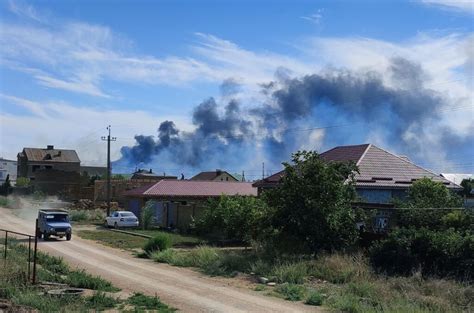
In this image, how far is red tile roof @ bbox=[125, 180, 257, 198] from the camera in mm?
49678

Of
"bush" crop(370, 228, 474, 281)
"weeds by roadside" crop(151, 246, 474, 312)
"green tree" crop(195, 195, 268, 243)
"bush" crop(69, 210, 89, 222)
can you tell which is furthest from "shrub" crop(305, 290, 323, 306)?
"bush" crop(69, 210, 89, 222)

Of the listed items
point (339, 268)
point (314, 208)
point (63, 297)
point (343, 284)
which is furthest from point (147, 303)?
point (314, 208)

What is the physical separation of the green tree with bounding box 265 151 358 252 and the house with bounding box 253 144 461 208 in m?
7.69

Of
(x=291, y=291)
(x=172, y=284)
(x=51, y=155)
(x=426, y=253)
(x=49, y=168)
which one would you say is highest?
(x=51, y=155)

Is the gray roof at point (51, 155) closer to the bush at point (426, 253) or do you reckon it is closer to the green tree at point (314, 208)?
the green tree at point (314, 208)

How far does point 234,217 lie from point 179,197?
56.5 feet

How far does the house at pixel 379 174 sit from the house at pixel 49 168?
62.9 metres

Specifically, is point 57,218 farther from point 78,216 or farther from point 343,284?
point 343,284

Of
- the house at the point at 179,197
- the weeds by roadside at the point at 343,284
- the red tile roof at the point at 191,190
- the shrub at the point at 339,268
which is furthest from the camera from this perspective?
the red tile roof at the point at 191,190

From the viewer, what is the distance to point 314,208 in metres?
23.2

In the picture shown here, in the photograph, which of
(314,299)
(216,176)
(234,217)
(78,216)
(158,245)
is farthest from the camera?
(216,176)

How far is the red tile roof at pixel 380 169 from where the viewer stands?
112 ft

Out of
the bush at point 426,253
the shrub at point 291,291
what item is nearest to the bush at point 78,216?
the bush at point 426,253

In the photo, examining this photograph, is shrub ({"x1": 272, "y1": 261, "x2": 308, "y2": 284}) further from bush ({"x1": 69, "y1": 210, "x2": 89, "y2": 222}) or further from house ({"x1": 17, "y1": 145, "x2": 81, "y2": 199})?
house ({"x1": 17, "y1": 145, "x2": 81, "y2": 199})
